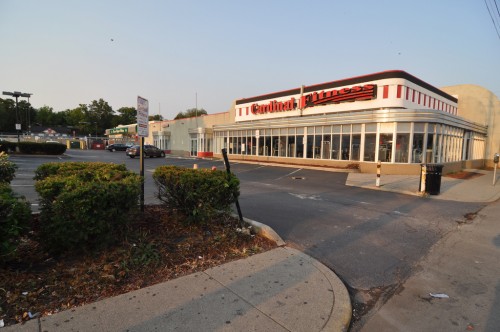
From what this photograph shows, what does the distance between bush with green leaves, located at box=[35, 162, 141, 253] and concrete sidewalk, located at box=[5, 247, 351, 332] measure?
106 cm

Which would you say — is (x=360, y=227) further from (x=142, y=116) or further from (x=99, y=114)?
(x=99, y=114)

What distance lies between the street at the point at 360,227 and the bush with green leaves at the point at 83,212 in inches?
122

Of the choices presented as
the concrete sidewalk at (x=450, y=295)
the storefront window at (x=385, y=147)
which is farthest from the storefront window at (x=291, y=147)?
the concrete sidewalk at (x=450, y=295)

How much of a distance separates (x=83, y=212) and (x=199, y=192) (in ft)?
6.12

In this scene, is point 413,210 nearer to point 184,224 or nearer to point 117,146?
point 184,224

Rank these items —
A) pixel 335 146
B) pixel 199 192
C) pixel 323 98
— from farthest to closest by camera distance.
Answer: pixel 323 98 < pixel 335 146 < pixel 199 192

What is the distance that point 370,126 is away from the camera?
64.0 feet

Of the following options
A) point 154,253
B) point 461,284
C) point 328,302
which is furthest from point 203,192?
point 461,284

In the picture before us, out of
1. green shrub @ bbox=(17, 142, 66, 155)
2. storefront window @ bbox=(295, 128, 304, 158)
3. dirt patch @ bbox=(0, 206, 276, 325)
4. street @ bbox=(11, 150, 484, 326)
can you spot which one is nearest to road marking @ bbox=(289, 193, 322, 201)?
street @ bbox=(11, 150, 484, 326)

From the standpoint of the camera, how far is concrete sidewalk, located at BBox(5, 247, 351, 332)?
276cm

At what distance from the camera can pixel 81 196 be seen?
3674mm

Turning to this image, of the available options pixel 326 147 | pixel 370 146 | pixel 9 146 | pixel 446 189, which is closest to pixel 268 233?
pixel 446 189

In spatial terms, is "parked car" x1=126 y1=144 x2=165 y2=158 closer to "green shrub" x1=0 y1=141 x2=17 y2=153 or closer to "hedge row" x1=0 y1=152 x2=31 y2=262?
"green shrub" x1=0 y1=141 x2=17 y2=153

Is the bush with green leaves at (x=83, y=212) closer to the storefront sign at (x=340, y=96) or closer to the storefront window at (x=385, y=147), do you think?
the storefront window at (x=385, y=147)
